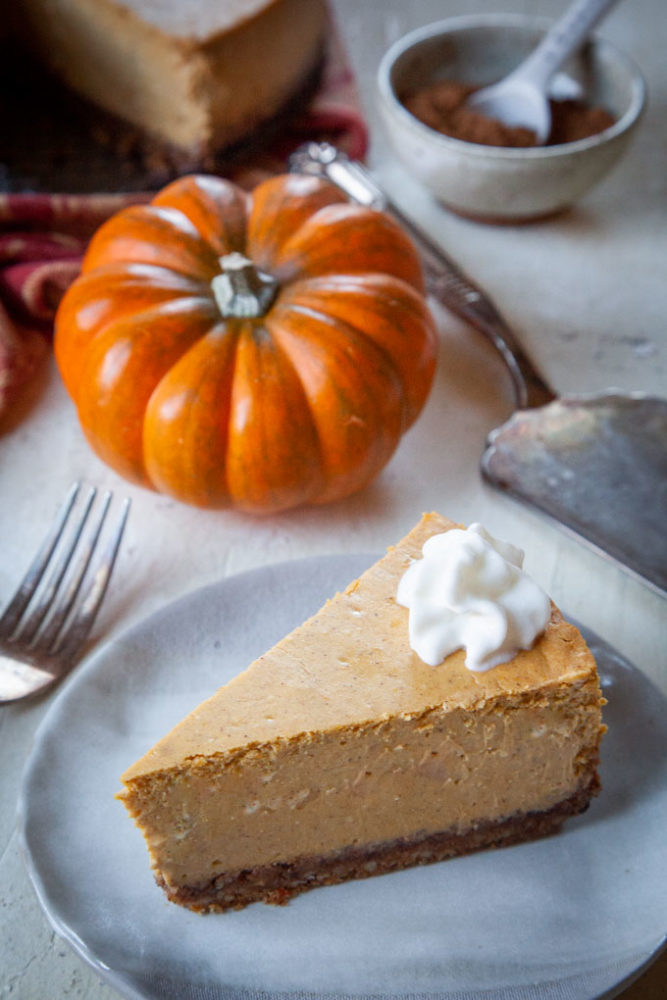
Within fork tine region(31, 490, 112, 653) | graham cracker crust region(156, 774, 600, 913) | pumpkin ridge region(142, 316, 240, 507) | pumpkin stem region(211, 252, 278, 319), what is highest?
pumpkin stem region(211, 252, 278, 319)

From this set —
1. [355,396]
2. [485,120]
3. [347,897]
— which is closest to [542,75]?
[485,120]

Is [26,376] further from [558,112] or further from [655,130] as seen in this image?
[655,130]

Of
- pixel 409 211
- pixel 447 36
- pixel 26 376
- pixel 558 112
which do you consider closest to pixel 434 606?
pixel 26 376

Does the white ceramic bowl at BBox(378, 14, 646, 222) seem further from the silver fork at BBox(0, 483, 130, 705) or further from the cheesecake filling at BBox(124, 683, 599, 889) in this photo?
the cheesecake filling at BBox(124, 683, 599, 889)

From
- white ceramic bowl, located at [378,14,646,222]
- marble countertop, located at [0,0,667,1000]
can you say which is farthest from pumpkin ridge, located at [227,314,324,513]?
white ceramic bowl, located at [378,14,646,222]

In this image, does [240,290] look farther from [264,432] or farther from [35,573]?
[35,573]
